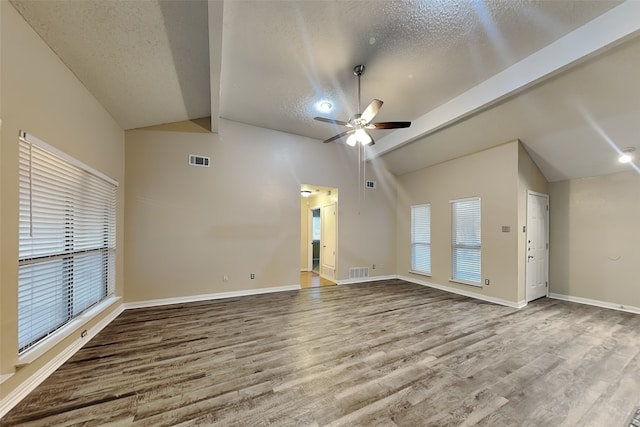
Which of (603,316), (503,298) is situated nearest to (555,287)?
(603,316)

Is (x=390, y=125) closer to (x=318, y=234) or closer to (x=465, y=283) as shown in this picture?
(x=465, y=283)

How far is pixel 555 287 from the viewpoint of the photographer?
5039 mm

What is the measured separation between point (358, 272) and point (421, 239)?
1.83 metres

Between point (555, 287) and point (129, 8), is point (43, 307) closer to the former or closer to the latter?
point (129, 8)

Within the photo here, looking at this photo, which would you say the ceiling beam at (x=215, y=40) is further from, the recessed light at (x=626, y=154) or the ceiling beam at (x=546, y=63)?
the recessed light at (x=626, y=154)

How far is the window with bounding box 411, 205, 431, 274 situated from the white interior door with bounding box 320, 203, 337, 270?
82.8 inches

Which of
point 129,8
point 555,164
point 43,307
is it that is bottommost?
point 43,307

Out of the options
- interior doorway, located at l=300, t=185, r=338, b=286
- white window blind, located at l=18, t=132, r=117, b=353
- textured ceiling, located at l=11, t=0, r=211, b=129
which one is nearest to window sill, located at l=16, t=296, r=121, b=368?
white window blind, located at l=18, t=132, r=117, b=353

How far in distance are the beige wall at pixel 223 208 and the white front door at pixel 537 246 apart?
344 cm

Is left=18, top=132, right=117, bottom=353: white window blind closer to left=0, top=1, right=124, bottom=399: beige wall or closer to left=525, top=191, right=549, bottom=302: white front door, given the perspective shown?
left=0, top=1, right=124, bottom=399: beige wall

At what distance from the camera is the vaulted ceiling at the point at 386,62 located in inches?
91.4

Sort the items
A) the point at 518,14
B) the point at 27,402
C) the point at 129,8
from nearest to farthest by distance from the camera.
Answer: the point at 27,402 < the point at 129,8 < the point at 518,14

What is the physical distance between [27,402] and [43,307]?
76cm

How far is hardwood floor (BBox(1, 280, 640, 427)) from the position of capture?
1.84 m
